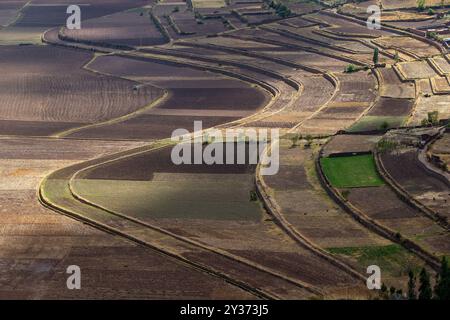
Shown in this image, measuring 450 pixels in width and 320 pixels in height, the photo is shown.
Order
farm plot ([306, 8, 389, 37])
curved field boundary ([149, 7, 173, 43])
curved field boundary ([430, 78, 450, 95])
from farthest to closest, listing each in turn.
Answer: curved field boundary ([149, 7, 173, 43]), farm plot ([306, 8, 389, 37]), curved field boundary ([430, 78, 450, 95])

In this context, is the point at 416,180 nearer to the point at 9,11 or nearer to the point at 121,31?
the point at 121,31

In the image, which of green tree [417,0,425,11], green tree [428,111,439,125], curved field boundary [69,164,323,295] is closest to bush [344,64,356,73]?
green tree [428,111,439,125]

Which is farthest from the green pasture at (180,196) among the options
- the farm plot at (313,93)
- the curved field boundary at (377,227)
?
the farm plot at (313,93)

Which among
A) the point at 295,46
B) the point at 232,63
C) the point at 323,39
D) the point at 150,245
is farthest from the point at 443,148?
the point at 323,39

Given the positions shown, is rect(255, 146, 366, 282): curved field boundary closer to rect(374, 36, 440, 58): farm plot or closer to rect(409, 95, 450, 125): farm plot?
rect(409, 95, 450, 125): farm plot

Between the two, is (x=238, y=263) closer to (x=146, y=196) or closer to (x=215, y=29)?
(x=146, y=196)
